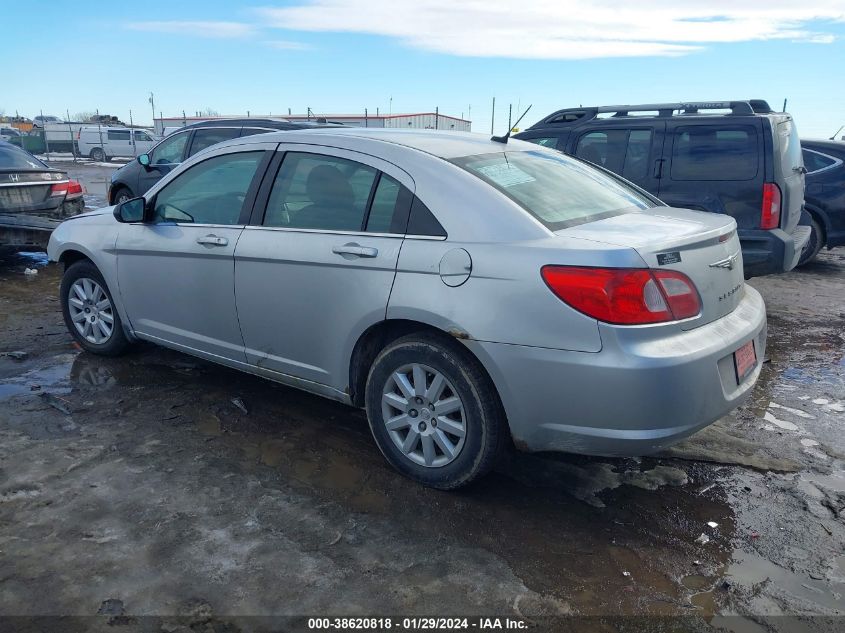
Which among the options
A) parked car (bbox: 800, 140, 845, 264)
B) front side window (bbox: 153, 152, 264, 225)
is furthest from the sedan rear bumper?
parked car (bbox: 800, 140, 845, 264)

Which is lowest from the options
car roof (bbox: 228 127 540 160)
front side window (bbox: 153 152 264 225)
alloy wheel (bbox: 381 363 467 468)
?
alloy wheel (bbox: 381 363 467 468)

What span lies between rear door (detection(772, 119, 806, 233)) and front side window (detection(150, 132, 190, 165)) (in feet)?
26.4

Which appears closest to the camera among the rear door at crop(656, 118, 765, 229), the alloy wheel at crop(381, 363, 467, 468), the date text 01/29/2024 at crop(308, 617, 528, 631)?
the date text 01/29/2024 at crop(308, 617, 528, 631)

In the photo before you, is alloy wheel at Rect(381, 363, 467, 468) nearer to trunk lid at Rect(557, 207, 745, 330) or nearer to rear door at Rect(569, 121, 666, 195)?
trunk lid at Rect(557, 207, 745, 330)

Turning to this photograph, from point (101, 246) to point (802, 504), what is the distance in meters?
4.53

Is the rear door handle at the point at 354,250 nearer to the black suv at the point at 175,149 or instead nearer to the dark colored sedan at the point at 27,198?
the dark colored sedan at the point at 27,198

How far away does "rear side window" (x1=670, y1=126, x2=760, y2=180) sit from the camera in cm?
627

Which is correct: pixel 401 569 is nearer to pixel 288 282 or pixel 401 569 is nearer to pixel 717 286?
pixel 288 282

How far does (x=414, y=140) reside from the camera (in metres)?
3.69

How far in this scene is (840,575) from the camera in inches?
106

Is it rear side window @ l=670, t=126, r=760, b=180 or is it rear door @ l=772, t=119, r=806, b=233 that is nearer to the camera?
rear door @ l=772, t=119, r=806, b=233

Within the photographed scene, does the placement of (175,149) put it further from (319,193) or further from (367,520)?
(367,520)

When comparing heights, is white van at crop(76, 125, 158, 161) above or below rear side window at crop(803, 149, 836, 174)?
below

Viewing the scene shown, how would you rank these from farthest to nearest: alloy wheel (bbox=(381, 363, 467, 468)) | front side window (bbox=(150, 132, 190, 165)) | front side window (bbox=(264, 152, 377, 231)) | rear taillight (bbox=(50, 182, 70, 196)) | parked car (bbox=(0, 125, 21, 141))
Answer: parked car (bbox=(0, 125, 21, 141))
front side window (bbox=(150, 132, 190, 165))
rear taillight (bbox=(50, 182, 70, 196))
front side window (bbox=(264, 152, 377, 231))
alloy wheel (bbox=(381, 363, 467, 468))
